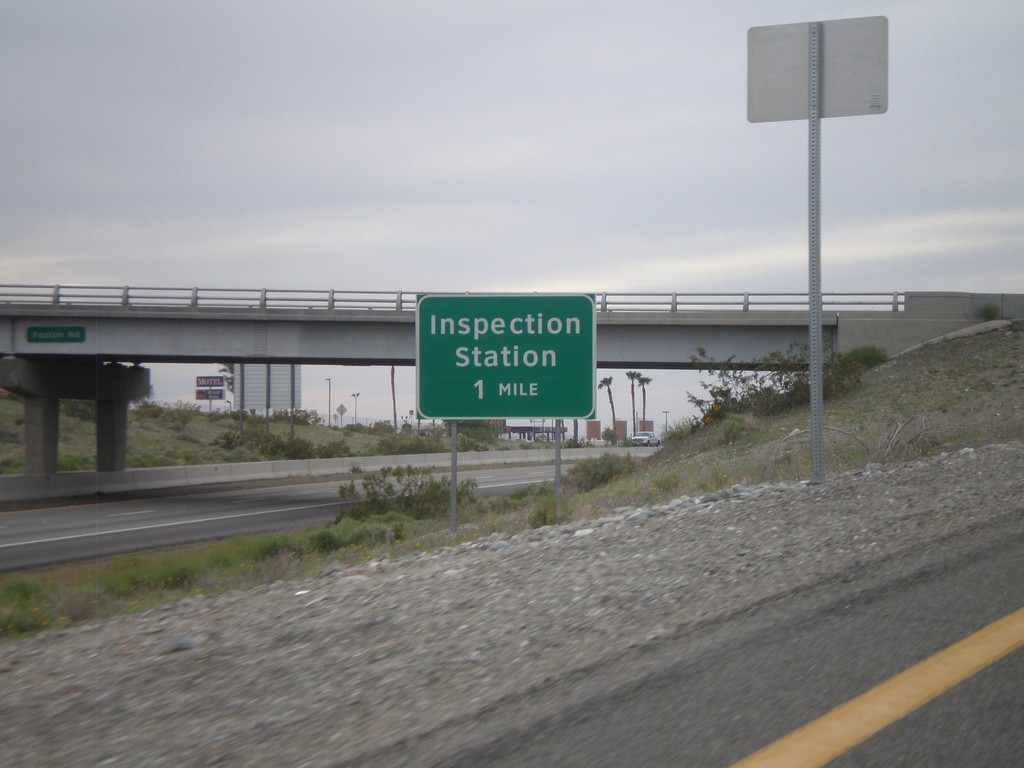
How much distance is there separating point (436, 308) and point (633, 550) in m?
6.63

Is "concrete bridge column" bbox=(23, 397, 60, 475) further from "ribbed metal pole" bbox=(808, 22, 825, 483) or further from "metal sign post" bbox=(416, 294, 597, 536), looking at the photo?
"ribbed metal pole" bbox=(808, 22, 825, 483)

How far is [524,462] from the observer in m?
67.9

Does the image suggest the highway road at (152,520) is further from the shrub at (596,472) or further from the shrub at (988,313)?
the shrub at (988,313)

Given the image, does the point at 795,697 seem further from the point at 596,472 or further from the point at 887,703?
the point at 596,472

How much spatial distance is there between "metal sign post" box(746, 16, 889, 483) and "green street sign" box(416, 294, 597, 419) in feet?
11.0

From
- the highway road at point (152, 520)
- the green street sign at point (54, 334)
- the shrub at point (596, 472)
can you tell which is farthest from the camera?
the green street sign at point (54, 334)

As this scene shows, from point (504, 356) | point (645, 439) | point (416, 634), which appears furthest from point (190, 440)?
point (416, 634)

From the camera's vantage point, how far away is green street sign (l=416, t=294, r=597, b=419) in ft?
48.1

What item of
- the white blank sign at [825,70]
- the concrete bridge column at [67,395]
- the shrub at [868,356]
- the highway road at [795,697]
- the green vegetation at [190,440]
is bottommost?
the green vegetation at [190,440]

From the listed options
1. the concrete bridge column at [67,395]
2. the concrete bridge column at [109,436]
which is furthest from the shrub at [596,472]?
the concrete bridge column at [109,436]

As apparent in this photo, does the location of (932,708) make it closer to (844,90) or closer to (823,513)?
(823,513)

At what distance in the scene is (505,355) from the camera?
48.3 feet

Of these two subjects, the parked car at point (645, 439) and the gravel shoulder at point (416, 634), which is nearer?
the gravel shoulder at point (416, 634)

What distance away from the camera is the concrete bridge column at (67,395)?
128 ft
